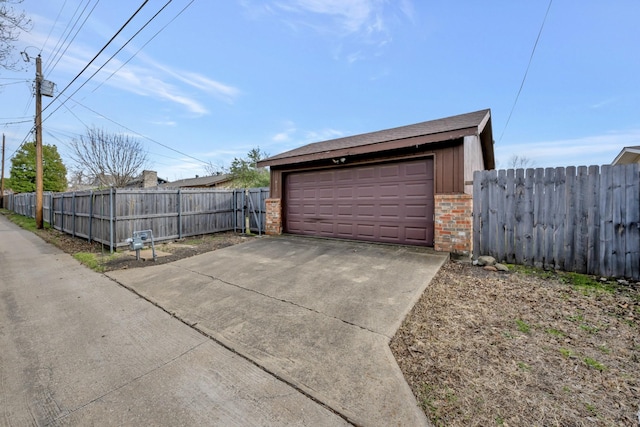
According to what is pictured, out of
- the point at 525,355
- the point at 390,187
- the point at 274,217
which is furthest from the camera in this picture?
the point at 274,217

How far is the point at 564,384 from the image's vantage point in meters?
1.93

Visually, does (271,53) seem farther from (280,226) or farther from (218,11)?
(280,226)

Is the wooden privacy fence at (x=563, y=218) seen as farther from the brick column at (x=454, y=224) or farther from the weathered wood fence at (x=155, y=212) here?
the weathered wood fence at (x=155, y=212)

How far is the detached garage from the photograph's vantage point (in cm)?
561

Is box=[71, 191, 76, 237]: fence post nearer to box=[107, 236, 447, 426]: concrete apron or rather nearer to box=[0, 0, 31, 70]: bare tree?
box=[0, 0, 31, 70]: bare tree

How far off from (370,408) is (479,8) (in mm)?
10668

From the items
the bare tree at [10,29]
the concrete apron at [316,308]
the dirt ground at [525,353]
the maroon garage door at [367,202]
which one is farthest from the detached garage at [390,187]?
the bare tree at [10,29]

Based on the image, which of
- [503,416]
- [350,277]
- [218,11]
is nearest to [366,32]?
[218,11]

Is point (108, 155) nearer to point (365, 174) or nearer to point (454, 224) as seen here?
point (365, 174)

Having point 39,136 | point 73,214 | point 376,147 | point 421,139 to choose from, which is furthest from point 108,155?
point 421,139

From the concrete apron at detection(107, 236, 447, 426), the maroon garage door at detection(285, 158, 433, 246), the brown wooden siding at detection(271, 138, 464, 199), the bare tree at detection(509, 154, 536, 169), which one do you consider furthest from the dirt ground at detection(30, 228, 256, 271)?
the bare tree at detection(509, 154, 536, 169)

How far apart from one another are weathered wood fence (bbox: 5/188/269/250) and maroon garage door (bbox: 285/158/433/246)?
2703mm

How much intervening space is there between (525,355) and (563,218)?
361 centimetres

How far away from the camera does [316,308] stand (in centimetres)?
336
